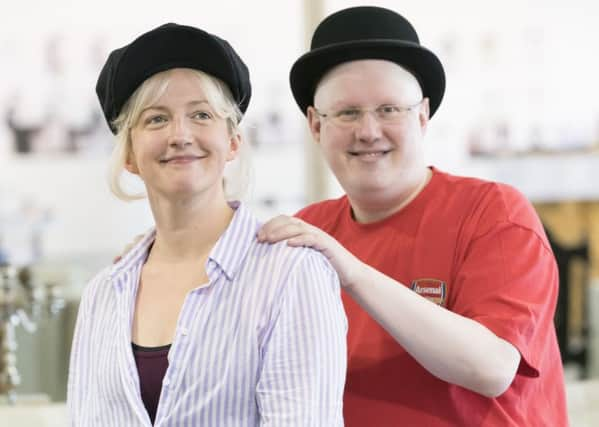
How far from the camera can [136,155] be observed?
1.57 meters

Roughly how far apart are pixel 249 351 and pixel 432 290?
22.8 inches

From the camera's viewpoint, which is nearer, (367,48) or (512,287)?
(512,287)

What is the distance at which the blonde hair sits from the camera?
59.6 inches

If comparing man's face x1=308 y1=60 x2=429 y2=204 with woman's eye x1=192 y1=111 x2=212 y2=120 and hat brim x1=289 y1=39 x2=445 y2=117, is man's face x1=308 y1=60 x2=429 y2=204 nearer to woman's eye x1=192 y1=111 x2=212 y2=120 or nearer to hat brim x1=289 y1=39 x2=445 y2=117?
hat brim x1=289 y1=39 x2=445 y2=117

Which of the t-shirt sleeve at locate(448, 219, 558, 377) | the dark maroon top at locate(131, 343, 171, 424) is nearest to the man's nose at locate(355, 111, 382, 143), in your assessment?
the t-shirt sleeve at locate(448, 219, 558, 377)

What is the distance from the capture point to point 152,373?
1499 millimetres

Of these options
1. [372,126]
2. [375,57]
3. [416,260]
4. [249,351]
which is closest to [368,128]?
[372,126]

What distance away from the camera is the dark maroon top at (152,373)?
1.49 metres

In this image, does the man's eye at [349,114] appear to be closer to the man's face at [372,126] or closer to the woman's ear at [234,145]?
the man's face at [372,126]

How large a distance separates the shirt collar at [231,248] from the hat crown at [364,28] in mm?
552

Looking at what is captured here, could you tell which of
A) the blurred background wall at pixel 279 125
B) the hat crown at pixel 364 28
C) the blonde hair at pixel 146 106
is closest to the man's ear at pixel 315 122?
the hat crown at pixel 364 28

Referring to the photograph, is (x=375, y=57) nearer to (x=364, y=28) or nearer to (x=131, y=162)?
(x=364, y=28)

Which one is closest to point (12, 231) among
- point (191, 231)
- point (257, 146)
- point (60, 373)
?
point (60, 373)

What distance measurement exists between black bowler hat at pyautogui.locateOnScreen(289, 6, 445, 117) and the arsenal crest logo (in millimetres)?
456
